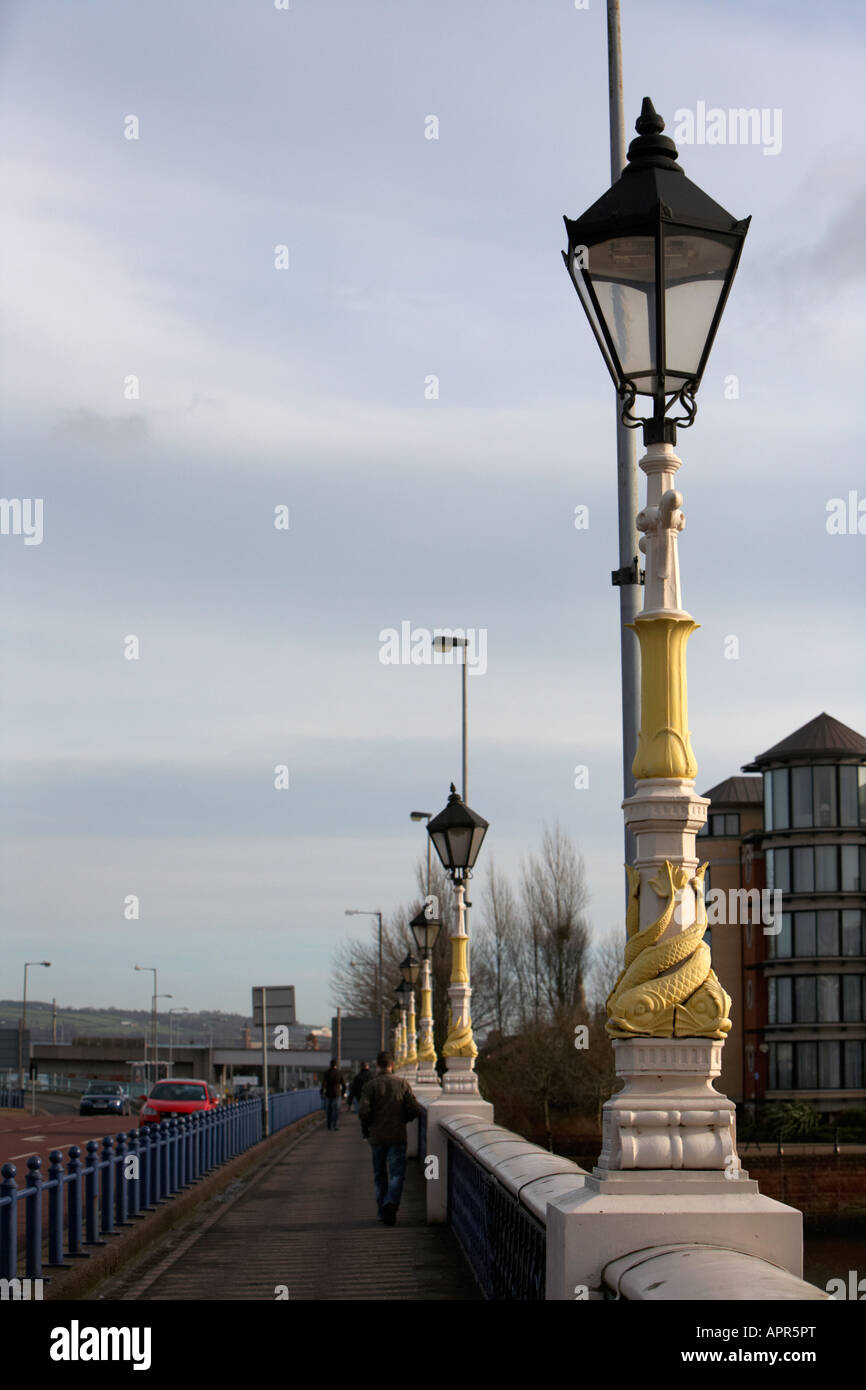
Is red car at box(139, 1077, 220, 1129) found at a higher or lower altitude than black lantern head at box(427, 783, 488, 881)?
lower

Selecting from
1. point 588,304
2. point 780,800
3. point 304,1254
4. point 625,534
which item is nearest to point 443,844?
point 304,1254

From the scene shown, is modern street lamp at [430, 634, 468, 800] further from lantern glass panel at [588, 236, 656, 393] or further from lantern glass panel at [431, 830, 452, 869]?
lantern glass panel at [588, 236, 656, 393]

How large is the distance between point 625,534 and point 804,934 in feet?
164

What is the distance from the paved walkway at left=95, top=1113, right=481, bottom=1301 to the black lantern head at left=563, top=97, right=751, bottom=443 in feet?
21.2

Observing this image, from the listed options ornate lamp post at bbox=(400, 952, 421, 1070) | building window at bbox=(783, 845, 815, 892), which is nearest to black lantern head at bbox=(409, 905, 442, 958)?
ornate lamp post at bbox=(400, 952, 421, 1070)

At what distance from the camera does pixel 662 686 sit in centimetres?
563

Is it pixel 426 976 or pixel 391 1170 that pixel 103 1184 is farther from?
pixel 426 976

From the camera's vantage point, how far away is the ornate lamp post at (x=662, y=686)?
5340 mm

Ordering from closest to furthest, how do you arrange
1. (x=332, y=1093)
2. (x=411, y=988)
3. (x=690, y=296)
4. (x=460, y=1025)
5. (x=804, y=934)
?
(x=690, y=296)
(x=460, y=1025)
(x=411, y=988)
(x=332, y=1093)
(x=804, y=934)

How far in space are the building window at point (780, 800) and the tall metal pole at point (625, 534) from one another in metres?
49.7

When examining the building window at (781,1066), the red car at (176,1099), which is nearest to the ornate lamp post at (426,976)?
the red car at (176,1099)

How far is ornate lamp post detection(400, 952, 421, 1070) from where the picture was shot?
37281 mm

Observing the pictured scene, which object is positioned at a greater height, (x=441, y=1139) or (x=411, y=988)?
(x=411, y=988)
